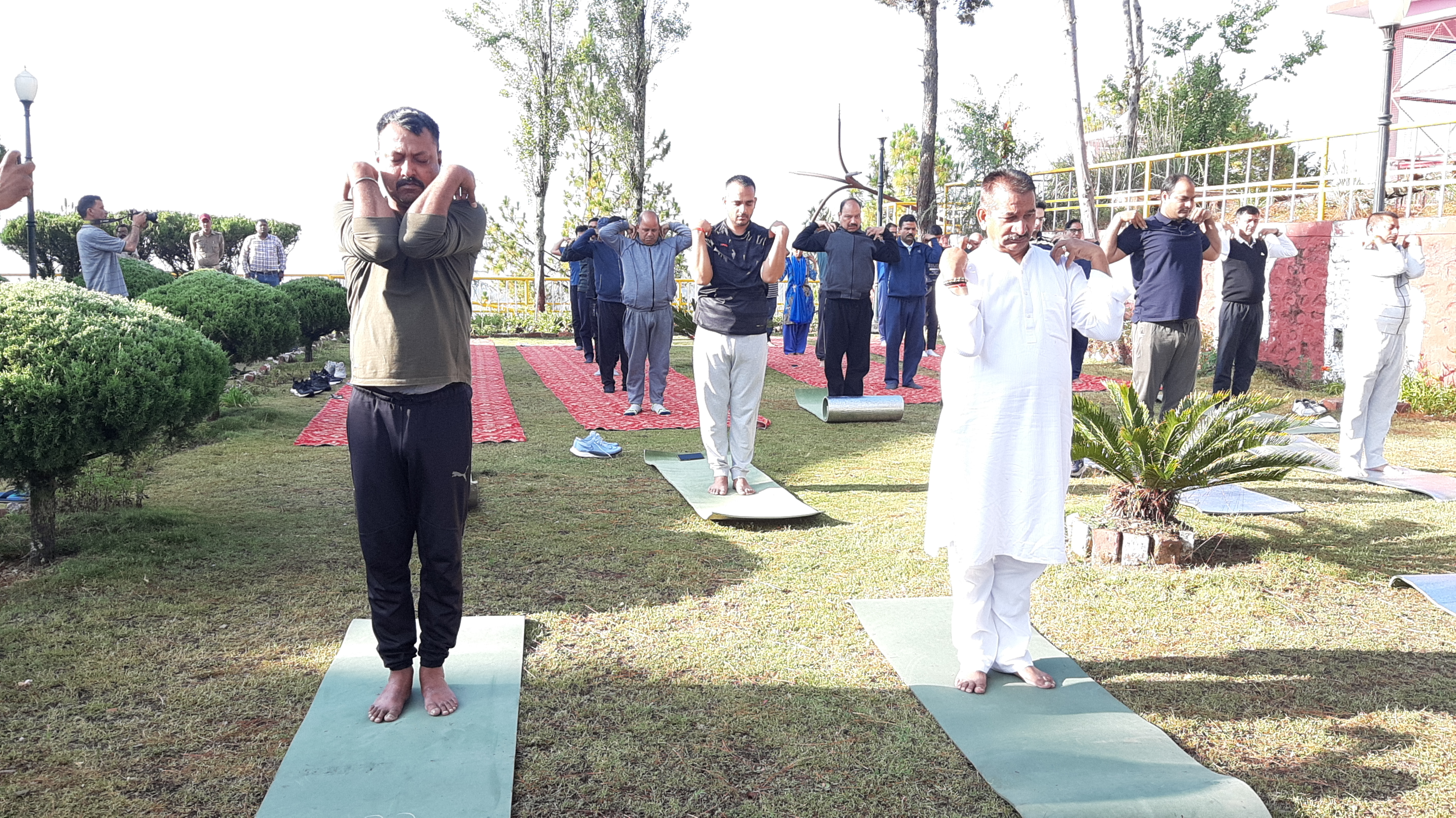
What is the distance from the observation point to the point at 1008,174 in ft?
11.4

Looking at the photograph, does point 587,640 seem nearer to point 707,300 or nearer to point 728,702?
point 728,702

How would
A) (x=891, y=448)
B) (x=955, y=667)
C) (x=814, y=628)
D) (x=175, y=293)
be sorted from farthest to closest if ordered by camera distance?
(x=175, y=293), (x=891, y=448), (x=814, y=628), (x=955, y=667)

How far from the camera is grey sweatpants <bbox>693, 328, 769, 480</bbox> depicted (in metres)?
6.15

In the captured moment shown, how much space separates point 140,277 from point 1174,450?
1134 cm

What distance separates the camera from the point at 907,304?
11359 mm

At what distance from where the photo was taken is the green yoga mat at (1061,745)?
2832 millimetres

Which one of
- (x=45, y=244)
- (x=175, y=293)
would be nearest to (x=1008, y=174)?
(x=175, y=293)

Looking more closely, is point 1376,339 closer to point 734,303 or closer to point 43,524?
point 734,303

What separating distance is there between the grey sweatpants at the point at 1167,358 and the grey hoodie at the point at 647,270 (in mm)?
4379

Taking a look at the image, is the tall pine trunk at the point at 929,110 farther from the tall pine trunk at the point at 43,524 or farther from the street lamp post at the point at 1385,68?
the tall pine trunk at the point at 43,524

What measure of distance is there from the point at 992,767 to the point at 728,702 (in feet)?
3.13

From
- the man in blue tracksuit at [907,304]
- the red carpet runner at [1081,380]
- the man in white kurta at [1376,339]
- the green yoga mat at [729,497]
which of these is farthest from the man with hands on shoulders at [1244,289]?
the green yoga mat at [729,497]

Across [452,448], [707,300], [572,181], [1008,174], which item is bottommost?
[452,448]

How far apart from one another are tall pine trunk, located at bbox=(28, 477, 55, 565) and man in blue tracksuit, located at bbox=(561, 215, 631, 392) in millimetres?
→ 5805
